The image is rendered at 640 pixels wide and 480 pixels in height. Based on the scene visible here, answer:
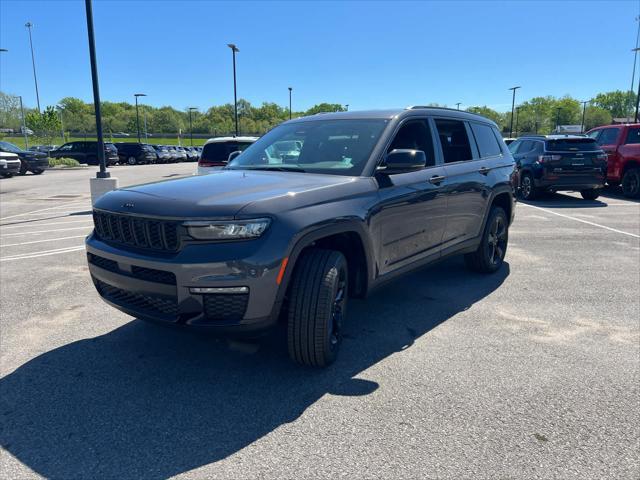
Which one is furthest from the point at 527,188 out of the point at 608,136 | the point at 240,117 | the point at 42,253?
the point at 240,117

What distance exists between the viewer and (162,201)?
10.2 feet

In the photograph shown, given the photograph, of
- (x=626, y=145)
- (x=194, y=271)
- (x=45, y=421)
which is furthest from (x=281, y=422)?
(x=626, y=145)

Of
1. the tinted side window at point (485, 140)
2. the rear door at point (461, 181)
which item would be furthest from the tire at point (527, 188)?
the rear door at point (461, 181)

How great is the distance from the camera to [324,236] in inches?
129

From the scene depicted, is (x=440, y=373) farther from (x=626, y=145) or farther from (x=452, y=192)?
(x=626, y=145)

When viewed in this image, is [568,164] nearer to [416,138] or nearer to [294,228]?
[416,138]

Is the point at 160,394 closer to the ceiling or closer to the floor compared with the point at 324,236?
closer to the floor

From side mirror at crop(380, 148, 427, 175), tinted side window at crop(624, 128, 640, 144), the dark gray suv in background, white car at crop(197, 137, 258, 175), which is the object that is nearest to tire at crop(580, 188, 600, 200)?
tinted side window at crop(624, 128, 640, 144)

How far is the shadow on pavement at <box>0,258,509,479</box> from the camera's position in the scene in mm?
2568

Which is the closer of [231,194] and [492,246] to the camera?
[231,194]

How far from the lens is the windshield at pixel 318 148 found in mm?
3943

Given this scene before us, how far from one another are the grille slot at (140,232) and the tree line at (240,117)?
93.5m

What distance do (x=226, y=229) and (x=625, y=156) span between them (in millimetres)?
14109

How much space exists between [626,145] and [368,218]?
42.7 ft
